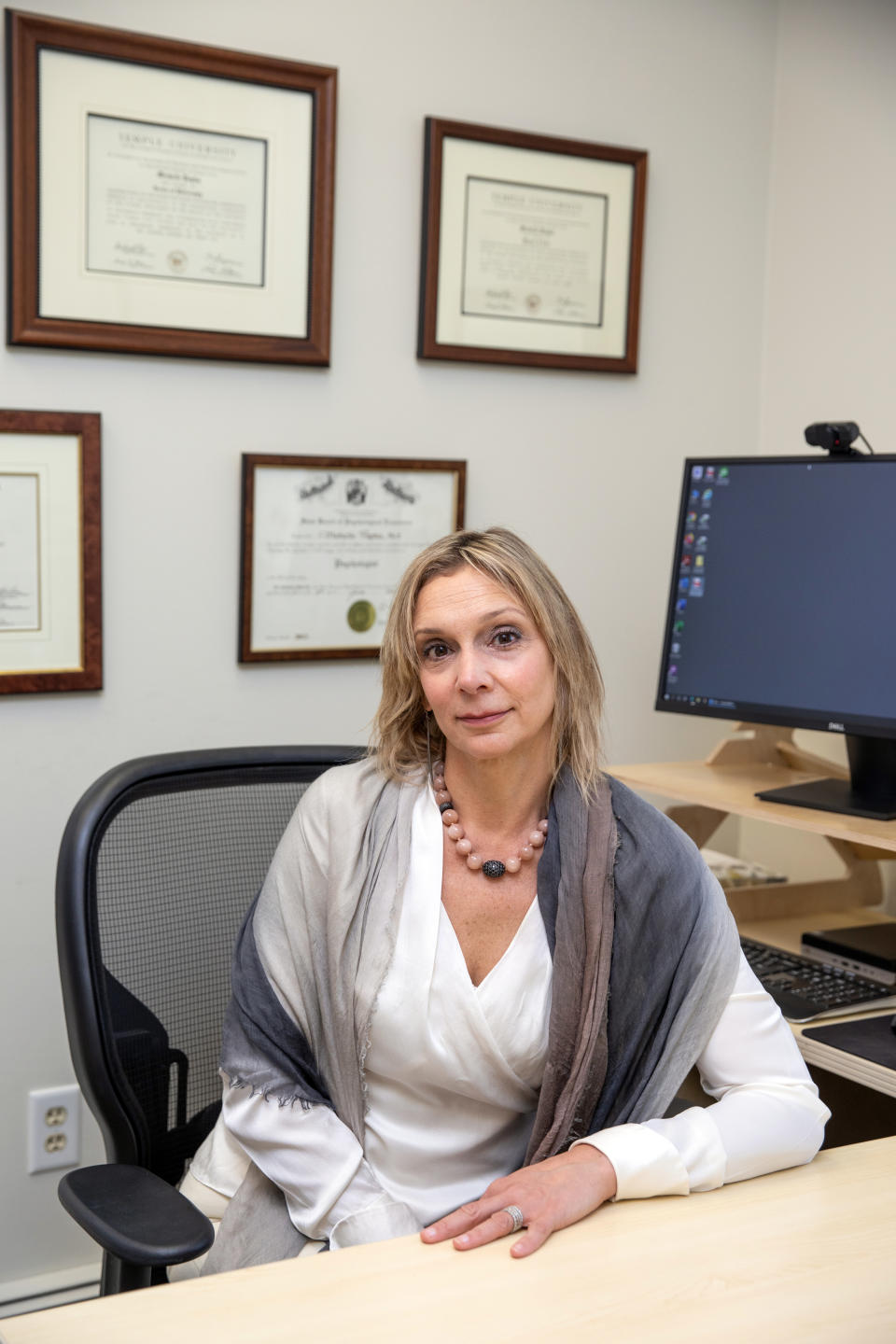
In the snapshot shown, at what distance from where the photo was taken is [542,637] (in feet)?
4.80

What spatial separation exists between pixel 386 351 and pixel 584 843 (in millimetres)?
1061

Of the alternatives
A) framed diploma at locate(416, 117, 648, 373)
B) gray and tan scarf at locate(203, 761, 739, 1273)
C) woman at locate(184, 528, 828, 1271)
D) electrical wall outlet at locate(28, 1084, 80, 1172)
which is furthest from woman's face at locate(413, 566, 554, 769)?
electrical wall outlet at locate(28, 1084, 80, 1172)

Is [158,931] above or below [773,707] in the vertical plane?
below

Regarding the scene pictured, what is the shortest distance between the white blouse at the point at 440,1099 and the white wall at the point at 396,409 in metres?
0.71

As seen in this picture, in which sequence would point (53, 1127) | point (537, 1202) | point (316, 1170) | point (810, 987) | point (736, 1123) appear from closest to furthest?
point (537, 1202) < point (736, 1123) < point (316, 1170) < point (810, 987) < point (53, 1127)

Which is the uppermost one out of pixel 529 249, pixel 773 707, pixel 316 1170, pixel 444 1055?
pixel 529 249

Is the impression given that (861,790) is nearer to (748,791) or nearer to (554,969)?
(748,791)

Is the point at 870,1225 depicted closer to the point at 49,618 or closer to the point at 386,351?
the point at 49,618

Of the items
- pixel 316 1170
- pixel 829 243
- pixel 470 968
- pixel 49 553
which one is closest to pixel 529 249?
pixel 829 243

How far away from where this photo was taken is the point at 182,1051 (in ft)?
4.87

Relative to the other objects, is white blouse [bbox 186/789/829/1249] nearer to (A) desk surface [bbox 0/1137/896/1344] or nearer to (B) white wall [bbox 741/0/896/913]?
(A) desk surface [bbox 0/1137/896/1344]

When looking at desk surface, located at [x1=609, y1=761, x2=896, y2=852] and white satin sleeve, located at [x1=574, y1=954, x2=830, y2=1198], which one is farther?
desk surface, located at [x1=609, y1=761, x2=896, y2=852]

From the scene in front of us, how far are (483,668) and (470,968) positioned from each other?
32cm

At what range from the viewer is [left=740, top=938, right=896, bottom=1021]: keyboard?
66.2 inches
